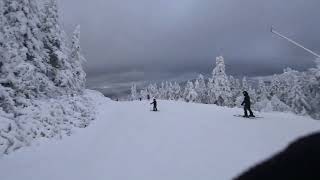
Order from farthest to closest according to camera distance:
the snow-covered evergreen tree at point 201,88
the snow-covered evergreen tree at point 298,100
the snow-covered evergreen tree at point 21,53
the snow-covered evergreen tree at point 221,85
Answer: the snow-covered evergreen tree at point 201,88
the snow-covered evergreen tree at point 221,85
the snow-covered evergreen tree at point 298,100
the snow-covered evergreen tree at point 21,53

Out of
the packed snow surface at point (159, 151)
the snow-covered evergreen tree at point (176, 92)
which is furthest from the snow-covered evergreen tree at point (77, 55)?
the snow-covered evergreen tree at point (176, 92)

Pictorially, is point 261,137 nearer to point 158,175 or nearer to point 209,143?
point 209,143

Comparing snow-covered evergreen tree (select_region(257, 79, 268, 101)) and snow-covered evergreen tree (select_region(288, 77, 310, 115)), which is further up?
snow-covered evergreen tree (select_region(257, 79, 268, 101))

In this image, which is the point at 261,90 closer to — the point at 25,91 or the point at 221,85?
the point at 221,85

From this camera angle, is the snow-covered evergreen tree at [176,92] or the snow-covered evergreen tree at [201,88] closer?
the snow-covered evergreen tree at [201,88]

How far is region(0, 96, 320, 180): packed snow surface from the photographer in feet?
41.0

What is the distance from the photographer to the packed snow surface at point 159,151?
492 inches

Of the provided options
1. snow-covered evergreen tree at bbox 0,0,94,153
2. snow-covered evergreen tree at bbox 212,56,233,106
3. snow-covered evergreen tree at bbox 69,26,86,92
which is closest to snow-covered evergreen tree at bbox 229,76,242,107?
snow-covered evergreen tree at bbox 212,56,233,106

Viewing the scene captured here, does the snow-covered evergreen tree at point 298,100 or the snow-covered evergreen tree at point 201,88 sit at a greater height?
the snow-covered evergreen tree at point 201,88

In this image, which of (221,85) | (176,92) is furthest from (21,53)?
(176,92)

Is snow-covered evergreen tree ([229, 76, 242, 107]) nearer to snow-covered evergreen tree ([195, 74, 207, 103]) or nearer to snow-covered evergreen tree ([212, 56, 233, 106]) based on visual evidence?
snow-covered evergreen tree ([195, 74, 207, 103])

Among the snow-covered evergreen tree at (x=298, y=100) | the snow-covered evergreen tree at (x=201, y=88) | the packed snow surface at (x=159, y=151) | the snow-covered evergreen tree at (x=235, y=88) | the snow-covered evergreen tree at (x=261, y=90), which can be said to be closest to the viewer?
the packed snow surface at (x=159, y=151)

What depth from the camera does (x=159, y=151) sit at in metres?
15.3

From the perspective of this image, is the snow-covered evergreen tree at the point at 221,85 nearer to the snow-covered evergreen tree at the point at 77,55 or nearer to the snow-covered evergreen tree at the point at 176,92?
the snow-covered evergreen tree at the point at 77,55
